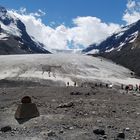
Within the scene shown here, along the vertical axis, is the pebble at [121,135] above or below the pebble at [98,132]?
below

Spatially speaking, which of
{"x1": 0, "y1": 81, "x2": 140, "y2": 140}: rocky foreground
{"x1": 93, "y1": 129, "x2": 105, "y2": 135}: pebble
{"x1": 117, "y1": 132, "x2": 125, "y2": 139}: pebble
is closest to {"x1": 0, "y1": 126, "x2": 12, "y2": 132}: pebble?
{"x1": 0, "y1": 81, "x2": 140, "y2": 140}: rocky foreground

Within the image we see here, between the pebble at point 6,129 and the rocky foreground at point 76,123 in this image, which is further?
the pebble at point 6,129

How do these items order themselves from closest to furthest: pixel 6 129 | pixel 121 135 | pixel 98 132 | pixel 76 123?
pixel 121 135, pixel 98 132, pixel 6 129, pixel 76 123

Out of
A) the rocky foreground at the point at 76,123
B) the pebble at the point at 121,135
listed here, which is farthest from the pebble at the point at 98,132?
the pebble at the point at 121,135

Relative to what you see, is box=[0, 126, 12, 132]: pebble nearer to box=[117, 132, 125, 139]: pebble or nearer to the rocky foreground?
the rocky foreground

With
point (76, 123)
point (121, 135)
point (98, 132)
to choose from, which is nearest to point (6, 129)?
point (76, 123)

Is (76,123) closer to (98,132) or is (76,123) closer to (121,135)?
(98,132)

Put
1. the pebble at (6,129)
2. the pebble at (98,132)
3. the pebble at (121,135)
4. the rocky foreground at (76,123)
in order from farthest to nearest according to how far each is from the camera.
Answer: the pebble at (6,129)
the pebble at (98,132)
the rocky foreground at (76,123)
the pebble at (121,135)

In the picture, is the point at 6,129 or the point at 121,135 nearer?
the point at 121,135

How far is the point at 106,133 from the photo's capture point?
20.2 metres

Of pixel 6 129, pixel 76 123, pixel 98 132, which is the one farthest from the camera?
pixel 76 123

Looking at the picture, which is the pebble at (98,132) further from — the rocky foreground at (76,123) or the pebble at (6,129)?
the pebble at (6,129)

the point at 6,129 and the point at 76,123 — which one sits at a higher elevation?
the point at 76,123

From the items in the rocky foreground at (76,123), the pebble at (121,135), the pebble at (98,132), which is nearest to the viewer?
the pebble at (121,135)
